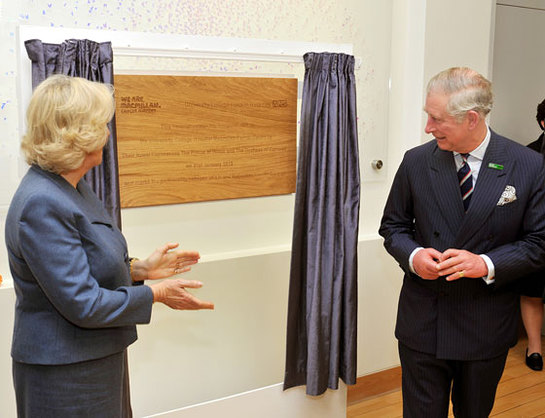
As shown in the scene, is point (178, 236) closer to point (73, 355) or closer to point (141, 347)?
point (141, 347)

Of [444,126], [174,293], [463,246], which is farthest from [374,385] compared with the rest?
[174,293]

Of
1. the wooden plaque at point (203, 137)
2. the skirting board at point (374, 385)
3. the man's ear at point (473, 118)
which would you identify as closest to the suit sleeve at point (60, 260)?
the wooden plaque at point (203, 137)

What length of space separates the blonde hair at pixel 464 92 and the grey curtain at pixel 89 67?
1147 mm

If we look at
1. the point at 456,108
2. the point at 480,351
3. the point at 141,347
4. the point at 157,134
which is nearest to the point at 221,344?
the point at 141,347

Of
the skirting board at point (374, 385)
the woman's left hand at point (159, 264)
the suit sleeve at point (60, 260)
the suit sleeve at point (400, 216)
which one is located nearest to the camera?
the suit sleeve at point (60, 260)

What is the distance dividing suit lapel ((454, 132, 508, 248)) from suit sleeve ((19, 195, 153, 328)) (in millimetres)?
1182

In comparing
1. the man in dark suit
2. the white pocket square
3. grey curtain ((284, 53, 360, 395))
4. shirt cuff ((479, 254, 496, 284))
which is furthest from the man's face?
grey curtain ((284, 53, 360, 395))

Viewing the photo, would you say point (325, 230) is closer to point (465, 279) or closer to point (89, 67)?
point (465, 279)

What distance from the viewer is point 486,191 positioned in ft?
6.45

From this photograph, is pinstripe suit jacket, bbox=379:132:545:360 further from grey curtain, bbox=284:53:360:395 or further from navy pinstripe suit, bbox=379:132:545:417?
grey curtain, bbox=284:53:360:395

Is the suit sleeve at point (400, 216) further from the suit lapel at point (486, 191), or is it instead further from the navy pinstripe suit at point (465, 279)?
the suit lapel at point (486, 191)

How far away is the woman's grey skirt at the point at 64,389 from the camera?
153 cm

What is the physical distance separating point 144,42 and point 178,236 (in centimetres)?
Result: 94

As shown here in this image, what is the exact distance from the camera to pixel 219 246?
9.43 feet
